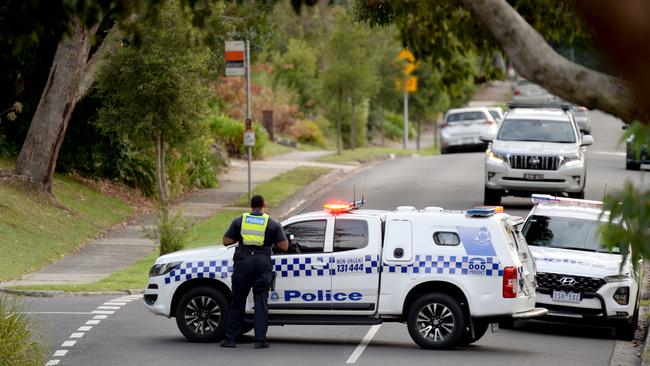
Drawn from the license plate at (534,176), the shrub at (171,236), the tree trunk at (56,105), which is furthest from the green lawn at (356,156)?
the shrub at (171,236)

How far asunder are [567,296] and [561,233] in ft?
5.37

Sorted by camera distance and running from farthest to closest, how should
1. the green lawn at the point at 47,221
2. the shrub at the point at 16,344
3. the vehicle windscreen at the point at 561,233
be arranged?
the green lawn at the point at 47,221
the vehicle windscreen at the point at 561,233
the shrub at the point at 16,344

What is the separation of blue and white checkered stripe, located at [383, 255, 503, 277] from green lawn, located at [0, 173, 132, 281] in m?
9.50

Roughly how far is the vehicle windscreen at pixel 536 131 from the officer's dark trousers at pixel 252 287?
1404 cm

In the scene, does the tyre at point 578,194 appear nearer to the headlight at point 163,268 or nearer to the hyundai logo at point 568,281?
the hyundai logo at point 568,281

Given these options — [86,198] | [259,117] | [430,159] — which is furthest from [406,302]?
[259,117]

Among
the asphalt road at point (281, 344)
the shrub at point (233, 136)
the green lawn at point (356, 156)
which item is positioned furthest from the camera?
the shrub at point (233, 136)

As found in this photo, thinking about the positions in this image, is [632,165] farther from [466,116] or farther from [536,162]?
[466,116]

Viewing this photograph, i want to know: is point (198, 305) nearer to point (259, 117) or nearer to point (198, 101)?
point (198, 101)

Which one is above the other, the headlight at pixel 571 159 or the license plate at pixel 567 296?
the headlight at pixel 571 159

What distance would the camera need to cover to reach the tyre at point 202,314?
15156mm

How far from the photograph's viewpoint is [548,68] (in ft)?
26.1

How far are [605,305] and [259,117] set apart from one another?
37159 millimetres

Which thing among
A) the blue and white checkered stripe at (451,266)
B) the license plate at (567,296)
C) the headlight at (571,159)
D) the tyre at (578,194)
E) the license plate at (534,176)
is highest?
the headlight at (571,159)
